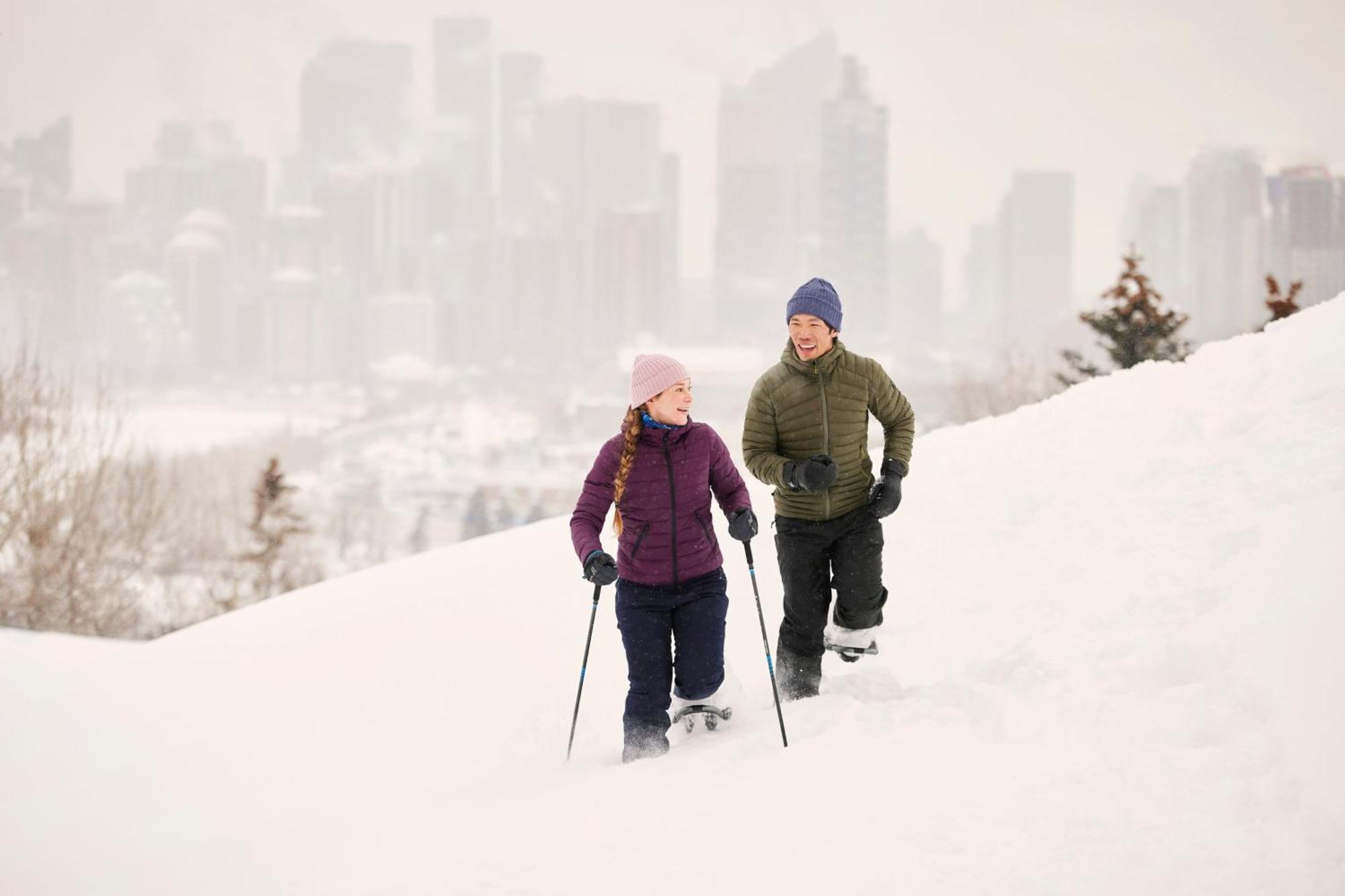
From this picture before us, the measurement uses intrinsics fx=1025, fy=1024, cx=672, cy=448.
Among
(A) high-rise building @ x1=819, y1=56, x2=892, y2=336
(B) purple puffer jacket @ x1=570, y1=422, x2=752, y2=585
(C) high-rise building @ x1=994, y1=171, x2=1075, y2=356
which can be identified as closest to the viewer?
(B) purple puffer jacket @ x1=570, y1=422, x2=752, y2=585

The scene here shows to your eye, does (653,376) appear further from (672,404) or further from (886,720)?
(886,720)

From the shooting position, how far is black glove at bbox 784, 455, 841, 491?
4043 mm

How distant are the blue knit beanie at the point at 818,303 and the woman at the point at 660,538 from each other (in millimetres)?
591

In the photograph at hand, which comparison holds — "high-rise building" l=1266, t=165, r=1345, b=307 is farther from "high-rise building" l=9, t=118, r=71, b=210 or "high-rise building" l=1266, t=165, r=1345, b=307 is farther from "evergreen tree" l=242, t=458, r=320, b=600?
"high-rise building" l=9, t=118, r=71, b=210

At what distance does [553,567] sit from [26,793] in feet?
11.6

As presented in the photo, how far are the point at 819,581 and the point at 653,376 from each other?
3.81 feet

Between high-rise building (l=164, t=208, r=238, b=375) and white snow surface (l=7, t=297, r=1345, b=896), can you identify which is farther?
high-rise building (l=164, t=208, r=238, b=375)

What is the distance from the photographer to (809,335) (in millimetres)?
4316

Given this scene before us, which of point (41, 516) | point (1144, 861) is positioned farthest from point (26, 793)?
point (41, 516)

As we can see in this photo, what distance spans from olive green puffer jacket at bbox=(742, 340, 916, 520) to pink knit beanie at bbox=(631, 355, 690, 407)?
0.41m

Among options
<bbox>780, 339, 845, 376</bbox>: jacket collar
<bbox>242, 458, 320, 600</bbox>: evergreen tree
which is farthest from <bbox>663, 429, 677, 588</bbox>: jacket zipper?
<bbox>242, 458, 320, 600</bbox>: evergreen tree

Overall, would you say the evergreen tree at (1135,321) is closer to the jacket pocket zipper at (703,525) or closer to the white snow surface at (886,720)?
the white snow surface at (886,720)

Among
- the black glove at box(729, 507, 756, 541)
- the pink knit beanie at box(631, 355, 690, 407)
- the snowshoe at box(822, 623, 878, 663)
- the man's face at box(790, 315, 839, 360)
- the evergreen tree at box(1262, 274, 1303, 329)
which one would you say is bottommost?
the snowshoe at box(822, 623, 878, 663)

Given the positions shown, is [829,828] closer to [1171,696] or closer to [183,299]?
[1171,696]
